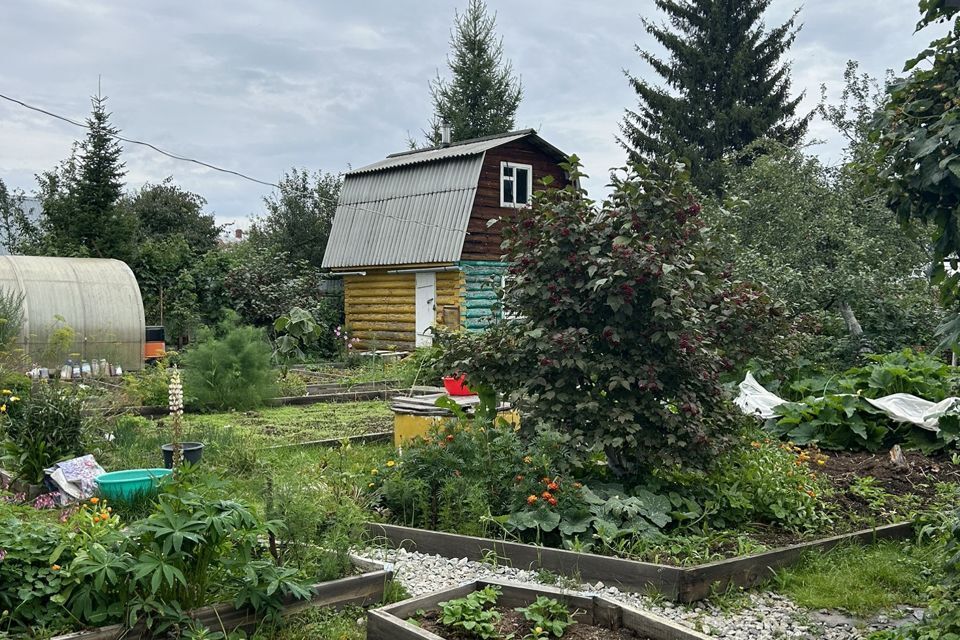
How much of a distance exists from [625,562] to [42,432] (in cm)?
477

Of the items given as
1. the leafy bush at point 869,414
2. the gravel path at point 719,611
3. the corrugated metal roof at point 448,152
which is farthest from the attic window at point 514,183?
the gravel path at point 719,611

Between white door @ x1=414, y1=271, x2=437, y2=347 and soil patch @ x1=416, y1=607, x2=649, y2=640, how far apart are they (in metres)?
16.3

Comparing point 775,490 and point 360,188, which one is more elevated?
point 360,188

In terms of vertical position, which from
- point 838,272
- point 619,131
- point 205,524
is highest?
point 619,131

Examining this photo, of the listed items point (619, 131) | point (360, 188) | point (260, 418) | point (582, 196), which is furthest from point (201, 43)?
point (619, 131)

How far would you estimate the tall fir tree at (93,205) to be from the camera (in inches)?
699

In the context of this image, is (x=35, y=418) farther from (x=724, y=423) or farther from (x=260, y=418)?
(x=724, y=423)

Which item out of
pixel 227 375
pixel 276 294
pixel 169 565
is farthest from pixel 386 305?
pixel 169 565

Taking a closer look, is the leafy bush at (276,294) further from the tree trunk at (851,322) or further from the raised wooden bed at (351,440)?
the tree trunk at (851,322)

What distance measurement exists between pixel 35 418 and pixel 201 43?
477cm

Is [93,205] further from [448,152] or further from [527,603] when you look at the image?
[527,603]

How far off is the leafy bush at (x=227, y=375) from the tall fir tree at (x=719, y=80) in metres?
18.5

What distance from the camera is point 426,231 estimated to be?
785 inches

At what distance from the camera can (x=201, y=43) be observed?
9.02m
